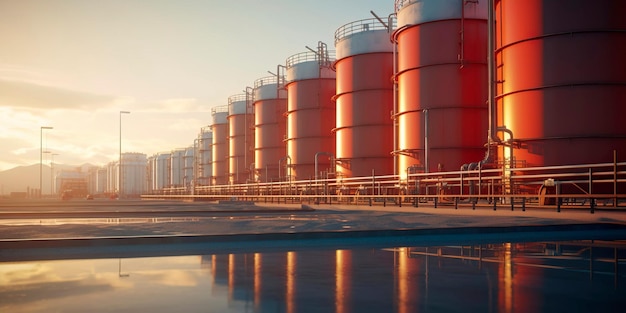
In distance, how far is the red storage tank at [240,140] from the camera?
50938 millimetres

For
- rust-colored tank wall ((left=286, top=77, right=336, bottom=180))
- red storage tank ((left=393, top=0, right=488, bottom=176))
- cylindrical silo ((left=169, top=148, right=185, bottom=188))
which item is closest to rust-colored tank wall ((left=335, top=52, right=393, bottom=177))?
red storage tank ((left=393, top=0, right=488, bottom=176))

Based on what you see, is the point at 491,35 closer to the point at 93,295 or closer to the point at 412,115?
the point at 412,115

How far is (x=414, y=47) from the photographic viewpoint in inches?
957

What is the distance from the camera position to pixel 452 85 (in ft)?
76.3

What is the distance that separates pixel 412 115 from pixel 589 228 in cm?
1389

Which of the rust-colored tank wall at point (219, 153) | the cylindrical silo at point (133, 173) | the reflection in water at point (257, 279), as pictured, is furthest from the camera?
the cylindrical silo at point (133, 173)

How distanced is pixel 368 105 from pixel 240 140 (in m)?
25.5

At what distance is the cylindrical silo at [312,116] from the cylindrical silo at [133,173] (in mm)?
72562

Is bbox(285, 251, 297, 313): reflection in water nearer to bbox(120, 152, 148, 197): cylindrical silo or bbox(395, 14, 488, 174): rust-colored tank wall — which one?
bbox(395, 14, 488, 174): rust-colored tank wall

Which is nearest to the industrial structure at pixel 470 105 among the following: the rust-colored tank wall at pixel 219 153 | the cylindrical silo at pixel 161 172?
the rust-colored tank wall at pixel 219 153

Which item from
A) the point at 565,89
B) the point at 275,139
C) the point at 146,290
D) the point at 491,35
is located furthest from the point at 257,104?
the point at 146,290

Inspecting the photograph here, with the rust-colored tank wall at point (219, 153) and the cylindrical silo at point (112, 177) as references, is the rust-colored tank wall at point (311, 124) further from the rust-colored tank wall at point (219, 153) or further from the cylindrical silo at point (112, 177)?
the cylindrical silo at point (112, 177)

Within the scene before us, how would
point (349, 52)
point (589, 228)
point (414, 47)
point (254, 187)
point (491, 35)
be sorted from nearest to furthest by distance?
1. point (589, 228)
2. point (491, 35)
3. point (414, 47)
4. point (349, 52)
5. point (254, 187)

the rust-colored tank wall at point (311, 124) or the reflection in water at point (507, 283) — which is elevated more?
the rust-colored tank wall at point (311, 124)
